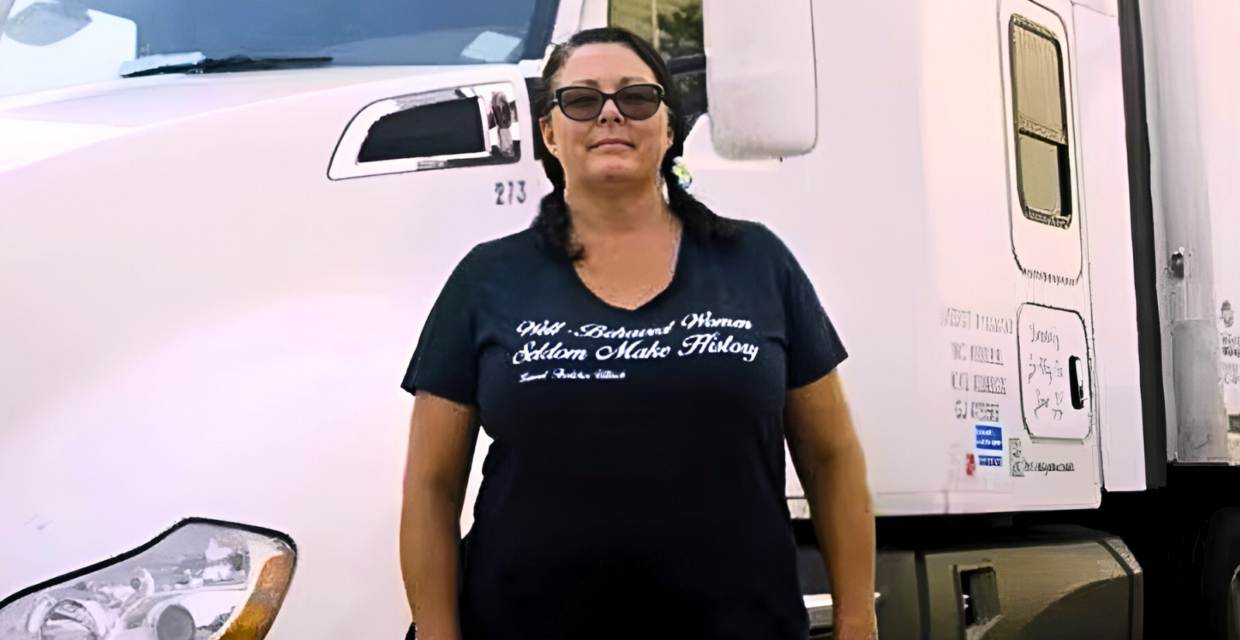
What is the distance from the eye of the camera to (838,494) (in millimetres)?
2305

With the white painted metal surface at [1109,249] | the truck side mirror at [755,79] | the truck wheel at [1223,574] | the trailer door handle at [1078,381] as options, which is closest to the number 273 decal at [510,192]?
the truck side mirror at [755,79]

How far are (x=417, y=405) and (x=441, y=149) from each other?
74cm

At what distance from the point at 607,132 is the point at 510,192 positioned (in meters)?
0.58

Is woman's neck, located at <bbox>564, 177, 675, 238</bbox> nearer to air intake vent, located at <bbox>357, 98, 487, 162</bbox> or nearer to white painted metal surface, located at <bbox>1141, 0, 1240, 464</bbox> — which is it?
air intake vent, located at <bbox>357, 98, 487, 162</bbox>

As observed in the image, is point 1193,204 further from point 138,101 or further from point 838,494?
point 138,101

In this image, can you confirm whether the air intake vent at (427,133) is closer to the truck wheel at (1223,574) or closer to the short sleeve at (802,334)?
the short sleeve at (802,334)

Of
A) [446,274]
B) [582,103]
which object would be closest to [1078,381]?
[446,274]

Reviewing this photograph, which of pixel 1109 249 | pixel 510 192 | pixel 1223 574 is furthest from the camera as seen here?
pixel 1223 574

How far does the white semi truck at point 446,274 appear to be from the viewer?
2.45 metres

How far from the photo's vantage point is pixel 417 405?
219 centimetres

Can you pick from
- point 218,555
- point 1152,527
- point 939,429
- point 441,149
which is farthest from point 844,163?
point 1152,527

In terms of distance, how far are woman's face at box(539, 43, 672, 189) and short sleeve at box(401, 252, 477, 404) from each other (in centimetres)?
27

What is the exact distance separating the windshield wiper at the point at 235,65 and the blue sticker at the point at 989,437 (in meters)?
1.76

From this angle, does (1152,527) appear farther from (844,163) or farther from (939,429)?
(844,163)
